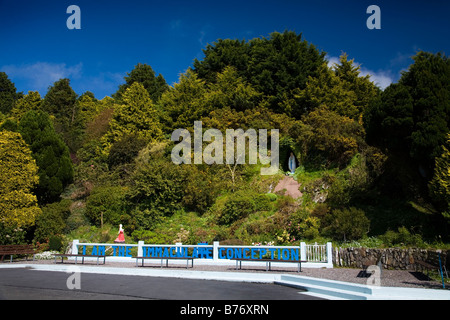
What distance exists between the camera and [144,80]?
44.6 m

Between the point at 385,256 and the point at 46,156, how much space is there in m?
21.3

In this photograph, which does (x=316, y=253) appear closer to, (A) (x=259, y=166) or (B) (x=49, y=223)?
(A) (x=259, y=166)

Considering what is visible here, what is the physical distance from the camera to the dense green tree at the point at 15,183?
736 inches

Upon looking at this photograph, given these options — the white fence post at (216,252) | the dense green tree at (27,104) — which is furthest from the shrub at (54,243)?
the dense green tree at (27,104)

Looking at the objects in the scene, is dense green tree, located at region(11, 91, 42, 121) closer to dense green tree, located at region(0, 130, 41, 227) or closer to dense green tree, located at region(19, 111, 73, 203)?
dense green tree, located at region(19, 111, 73, 203)

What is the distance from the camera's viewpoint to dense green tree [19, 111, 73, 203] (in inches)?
924

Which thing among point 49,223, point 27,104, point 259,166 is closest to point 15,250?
point 49,223

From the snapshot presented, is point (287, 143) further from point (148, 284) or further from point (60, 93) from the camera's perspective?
point (60, 93)

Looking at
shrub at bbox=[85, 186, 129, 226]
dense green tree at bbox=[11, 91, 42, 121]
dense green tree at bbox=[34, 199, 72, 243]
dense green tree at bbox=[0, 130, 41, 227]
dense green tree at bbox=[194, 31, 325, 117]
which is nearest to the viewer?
dense green tree at bbox=[0, 130, 41, 227]

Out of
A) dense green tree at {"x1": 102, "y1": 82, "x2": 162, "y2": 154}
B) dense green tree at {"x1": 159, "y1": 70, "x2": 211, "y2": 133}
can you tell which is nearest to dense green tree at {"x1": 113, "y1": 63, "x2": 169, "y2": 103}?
dense green tree at {"x1": 159, "y1": 70, "x2": 211, "y2": 133}

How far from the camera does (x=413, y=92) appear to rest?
14812mm

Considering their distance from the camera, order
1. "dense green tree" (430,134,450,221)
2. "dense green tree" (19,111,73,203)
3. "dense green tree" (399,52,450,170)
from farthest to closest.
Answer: "dense green tree" (19,111,73,203) → "dense green tree" (399,52,450,170) → "dense green tree" (430,134,450,221)

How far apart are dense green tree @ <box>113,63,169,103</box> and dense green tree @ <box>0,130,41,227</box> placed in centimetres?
2404

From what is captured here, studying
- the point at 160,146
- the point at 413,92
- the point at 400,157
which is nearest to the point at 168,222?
the point at 160,146
